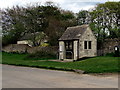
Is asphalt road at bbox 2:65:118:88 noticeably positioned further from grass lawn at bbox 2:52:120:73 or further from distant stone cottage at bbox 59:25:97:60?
distant stone cottage at bbox 59:25:97:60

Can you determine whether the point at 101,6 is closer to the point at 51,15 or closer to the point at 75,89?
the point at 51,15

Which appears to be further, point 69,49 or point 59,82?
point 69,49

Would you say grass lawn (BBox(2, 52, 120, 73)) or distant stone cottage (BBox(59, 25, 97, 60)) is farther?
distant stone cottage (BBox(59, 25, 97, 60))

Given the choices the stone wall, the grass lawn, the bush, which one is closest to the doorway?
the bush

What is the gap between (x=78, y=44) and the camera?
1031 inches

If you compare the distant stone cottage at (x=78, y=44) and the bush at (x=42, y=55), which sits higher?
the distant stone cottage at (x=78, y=44)

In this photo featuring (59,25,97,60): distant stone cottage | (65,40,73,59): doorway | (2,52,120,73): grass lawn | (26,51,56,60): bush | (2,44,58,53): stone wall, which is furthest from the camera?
(2,44,58,53): stone wall

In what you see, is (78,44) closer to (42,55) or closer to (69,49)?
(69,49)

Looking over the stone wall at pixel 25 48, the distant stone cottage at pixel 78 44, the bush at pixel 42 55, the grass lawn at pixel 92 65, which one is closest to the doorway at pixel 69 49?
the distant stone cottage at pixel 78 44

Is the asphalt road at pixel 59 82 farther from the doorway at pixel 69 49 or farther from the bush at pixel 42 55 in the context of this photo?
the bush at pixel 42 55

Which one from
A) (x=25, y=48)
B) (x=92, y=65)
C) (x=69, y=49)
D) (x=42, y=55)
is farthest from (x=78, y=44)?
(x=25, y=48)

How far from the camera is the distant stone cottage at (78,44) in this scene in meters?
26.4

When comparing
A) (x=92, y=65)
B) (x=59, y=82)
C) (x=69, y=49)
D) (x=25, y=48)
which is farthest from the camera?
(x=25, y=48)

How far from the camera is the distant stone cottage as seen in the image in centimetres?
2636
